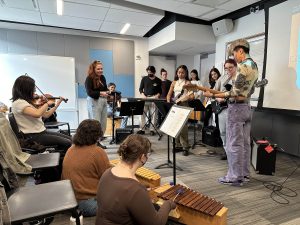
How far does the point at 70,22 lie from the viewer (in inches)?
201

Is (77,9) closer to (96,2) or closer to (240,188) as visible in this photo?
(96,2)

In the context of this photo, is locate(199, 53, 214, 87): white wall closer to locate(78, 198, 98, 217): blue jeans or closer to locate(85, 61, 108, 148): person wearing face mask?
locate(85, 61, 108, 148): person wearing face mask

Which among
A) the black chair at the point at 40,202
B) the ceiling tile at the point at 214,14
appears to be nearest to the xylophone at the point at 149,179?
the black chair at the point at 40,202

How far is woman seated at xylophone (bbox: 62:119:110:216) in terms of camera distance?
1.66m

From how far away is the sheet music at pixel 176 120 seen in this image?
2.02 metres

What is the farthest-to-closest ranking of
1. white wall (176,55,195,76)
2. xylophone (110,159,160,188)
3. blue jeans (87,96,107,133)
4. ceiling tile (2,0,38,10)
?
white wall (176,55,195,76), ceiling tile (2,0,38,10), blue jeans (87,96,107,133), xylophone (110,159,160,188)

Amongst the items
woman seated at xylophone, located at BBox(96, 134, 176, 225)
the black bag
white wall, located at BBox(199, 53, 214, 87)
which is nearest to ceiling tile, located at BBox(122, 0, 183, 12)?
the black bag

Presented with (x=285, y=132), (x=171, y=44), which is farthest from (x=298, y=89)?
(x=171, y=44)

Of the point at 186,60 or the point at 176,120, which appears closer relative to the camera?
the point at 176,120

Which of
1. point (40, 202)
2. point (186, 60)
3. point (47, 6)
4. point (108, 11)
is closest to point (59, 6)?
point (47, 6)

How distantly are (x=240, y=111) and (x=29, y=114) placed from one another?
2317 mm

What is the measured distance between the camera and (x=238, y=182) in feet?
8.46

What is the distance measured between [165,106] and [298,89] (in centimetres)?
203

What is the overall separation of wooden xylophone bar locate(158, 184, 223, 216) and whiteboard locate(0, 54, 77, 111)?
15.3ft
